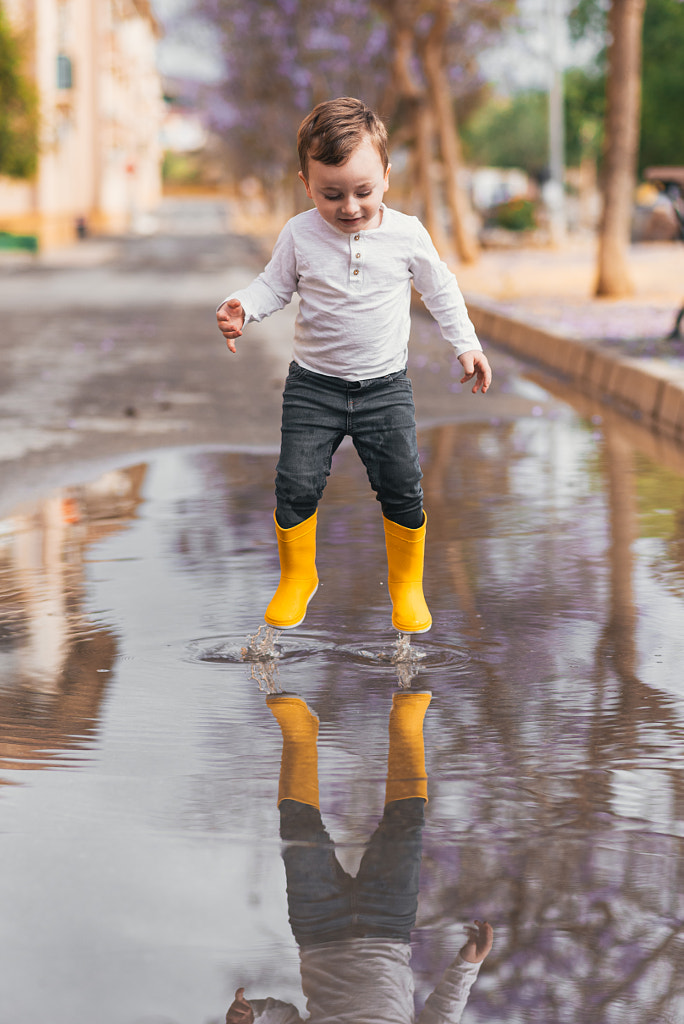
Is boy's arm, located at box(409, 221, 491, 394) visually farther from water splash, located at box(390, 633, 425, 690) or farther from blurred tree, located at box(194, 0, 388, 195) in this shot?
blurred tree, located at box(194, 0, 388, 195)

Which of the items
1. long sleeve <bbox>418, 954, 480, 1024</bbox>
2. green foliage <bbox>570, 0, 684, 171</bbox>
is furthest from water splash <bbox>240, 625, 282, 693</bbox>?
green foliage <bbox>570, 0, 684, 171</bbox>

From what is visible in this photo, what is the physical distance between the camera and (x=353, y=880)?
300 cm

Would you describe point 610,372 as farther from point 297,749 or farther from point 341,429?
point 297,749

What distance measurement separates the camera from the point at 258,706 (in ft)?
13.8

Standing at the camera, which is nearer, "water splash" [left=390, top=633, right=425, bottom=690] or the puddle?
the puddle

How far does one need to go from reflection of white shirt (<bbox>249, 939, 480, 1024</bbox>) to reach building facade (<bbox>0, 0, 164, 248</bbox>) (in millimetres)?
35770

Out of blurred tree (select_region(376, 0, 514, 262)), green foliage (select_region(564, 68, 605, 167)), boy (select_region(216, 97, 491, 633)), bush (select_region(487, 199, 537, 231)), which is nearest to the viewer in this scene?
boy (select_region(216, 97, 491, 633))

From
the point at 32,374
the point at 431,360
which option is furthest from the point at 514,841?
the point at 431,360

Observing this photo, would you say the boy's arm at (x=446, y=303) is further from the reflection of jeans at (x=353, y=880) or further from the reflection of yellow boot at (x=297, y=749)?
the reflection of jeans at (x=353, y=880)

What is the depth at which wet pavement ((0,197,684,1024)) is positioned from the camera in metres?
2.67

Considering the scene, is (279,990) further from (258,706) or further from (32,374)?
(32,374)

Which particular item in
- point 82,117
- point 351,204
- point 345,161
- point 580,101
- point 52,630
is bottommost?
point 52,630

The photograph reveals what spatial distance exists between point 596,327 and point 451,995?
13094 mm

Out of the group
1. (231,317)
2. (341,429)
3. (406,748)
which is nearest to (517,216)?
(341,429)
